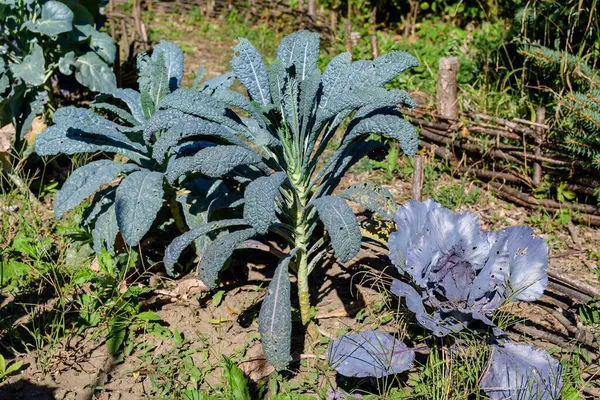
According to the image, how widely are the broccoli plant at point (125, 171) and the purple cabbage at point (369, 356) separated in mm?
870

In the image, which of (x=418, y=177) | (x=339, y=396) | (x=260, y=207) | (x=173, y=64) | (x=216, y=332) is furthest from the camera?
(x=418, y=177)

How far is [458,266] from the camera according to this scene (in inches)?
85.3

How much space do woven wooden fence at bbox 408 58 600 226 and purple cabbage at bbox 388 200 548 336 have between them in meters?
1.38

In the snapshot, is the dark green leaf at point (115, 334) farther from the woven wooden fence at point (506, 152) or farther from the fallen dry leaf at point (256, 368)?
the woven wooden fence at point (506, 152)

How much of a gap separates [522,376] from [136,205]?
5.21 feet

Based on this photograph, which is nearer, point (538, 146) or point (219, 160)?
point (219, 160)

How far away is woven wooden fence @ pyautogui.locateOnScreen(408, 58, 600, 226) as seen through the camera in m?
3.49

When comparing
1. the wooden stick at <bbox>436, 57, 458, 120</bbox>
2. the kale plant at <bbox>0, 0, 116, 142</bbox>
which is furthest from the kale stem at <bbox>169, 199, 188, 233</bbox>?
the wooden stick at <bbox>436, 57, 458, 120</bbox>

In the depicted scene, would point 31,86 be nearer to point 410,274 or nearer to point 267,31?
point 410,274

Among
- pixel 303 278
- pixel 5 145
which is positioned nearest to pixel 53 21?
pixel 5 145

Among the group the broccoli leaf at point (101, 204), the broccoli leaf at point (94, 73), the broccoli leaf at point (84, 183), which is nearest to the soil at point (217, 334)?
the broccoli leaf at point (101, 204)

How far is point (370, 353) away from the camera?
2.17 m

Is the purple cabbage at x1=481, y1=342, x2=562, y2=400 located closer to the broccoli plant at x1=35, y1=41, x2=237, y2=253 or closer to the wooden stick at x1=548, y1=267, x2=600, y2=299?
the wooden stick at x1=548, y1=267, x2=600, y2=299

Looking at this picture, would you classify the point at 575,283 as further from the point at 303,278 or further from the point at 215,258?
the point at 215,258
